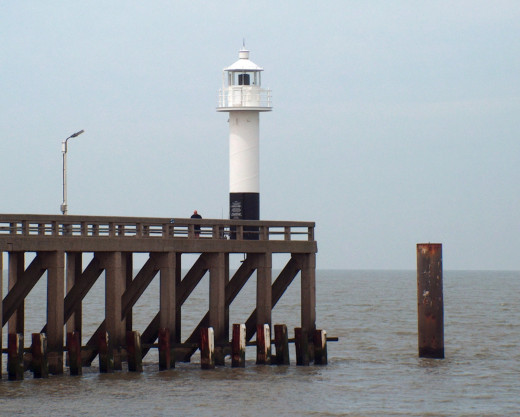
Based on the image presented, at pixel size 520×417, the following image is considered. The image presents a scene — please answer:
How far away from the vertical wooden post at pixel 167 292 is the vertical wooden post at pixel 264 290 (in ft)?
8.71

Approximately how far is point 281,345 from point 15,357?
26.1ft

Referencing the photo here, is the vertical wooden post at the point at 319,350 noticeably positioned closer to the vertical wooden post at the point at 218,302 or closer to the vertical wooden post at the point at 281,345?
the vertical wooden post at the point at 281,345

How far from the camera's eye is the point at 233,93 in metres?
37.8

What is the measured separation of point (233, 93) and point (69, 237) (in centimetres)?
1099

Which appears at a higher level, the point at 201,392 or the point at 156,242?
the point at 156,242

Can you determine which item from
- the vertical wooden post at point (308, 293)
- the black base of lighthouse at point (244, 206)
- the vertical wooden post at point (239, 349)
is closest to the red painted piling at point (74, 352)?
the vertical wooden post at point (239, 349)

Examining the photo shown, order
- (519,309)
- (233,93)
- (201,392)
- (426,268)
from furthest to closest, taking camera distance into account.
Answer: (519,309)
(233,93)
(426,268)
(201,392)

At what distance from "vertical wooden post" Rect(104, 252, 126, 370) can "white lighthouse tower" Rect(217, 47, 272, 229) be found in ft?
25.0

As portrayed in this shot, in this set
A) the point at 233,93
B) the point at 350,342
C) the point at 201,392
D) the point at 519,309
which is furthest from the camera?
the point at 519,309

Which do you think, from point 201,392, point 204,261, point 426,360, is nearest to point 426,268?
point 426,360

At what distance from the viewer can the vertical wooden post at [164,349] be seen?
99.1ft

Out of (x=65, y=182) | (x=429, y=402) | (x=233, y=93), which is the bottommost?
(x=429, y=402)

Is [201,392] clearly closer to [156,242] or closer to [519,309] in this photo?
[156,242]

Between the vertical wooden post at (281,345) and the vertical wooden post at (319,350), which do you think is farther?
the vertical wooden post at (319,350)
